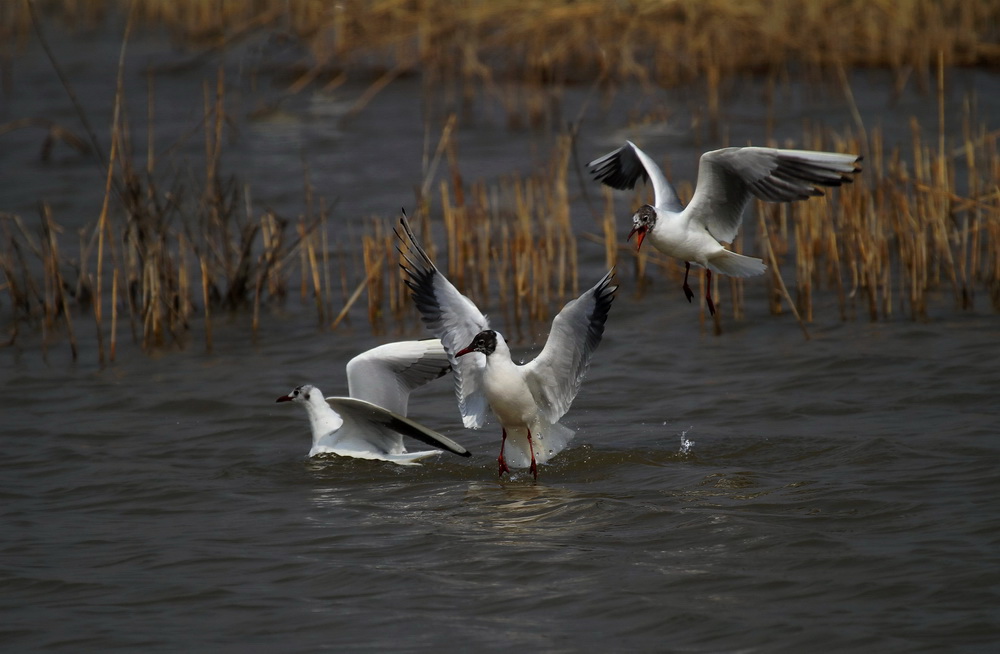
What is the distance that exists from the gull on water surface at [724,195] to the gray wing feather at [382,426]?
140 centimetres

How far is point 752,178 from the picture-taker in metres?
6.64

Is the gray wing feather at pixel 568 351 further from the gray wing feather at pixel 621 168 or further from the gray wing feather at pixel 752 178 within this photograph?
the gray wing feather at pixel 621 168

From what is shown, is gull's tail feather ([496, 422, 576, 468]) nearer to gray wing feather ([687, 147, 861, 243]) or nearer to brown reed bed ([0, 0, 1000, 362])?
gray wing feather ([687, 147, 861, 243])

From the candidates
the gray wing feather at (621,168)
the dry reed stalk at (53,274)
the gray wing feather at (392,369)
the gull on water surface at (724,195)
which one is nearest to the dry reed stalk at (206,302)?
the dry reed stalk at (53,274)

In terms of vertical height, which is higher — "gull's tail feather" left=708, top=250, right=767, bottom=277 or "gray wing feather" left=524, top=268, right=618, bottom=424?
"gull's tail feather" left=708, top=250, right=767, bottom=277

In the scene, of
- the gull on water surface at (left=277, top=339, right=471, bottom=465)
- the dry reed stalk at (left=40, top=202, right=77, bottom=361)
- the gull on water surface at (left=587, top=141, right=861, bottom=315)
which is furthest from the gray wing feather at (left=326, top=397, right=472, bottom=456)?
the dry reed stalk at (left=40, top=202, right=77, bottom=361)

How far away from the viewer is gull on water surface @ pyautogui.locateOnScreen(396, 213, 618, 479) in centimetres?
621

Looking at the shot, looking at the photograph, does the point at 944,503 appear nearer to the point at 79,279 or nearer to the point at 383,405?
the point at 383,405

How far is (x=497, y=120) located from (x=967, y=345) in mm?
8986

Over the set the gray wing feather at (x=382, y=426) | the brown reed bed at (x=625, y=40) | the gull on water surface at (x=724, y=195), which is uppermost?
the brown reed bed at (x=625, y=40)

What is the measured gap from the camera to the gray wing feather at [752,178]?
21.0 ft

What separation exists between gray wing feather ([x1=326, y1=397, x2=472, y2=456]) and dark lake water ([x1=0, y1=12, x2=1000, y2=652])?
0.19 m

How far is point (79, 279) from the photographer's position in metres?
9.78

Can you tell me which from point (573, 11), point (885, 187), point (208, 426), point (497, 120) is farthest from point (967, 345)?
point (497, 120)
